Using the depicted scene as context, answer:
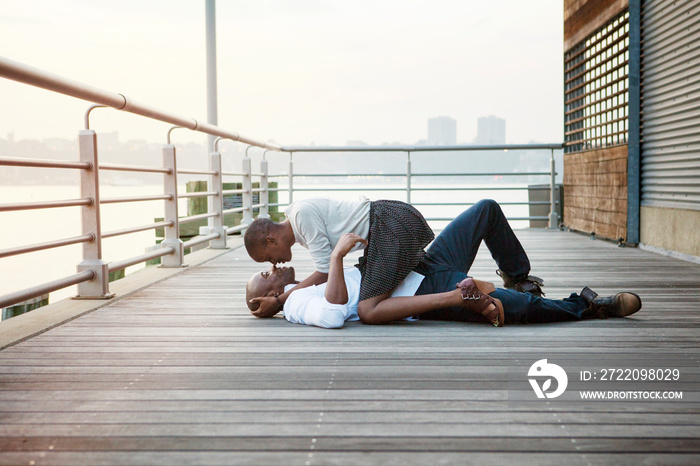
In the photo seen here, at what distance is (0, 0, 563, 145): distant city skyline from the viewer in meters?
18.6

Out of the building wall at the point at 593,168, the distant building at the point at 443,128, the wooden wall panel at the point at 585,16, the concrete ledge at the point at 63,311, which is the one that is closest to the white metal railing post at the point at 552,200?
the building wall at the point at 593,168

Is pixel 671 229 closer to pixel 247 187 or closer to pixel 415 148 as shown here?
pixel 415 148

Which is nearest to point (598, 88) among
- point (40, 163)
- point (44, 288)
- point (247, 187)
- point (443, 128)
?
point (247, 187)

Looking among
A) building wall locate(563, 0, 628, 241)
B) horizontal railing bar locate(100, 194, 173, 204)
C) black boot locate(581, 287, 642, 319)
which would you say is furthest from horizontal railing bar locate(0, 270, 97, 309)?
building wall locate(563, 0, 628, 241)

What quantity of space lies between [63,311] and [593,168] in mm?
4937

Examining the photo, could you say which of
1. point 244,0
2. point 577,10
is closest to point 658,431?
point 577,10

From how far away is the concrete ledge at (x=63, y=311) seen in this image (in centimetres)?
236

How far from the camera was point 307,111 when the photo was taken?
77.0 feet

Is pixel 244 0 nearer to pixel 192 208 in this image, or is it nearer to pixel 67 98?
pixel 192 208

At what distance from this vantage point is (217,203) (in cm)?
517

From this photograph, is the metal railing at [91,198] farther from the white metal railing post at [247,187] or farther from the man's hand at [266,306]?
the white metal railing post at [247,187]

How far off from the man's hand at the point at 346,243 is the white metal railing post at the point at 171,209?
74.8 inches

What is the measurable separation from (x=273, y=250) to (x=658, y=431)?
1.50 metres

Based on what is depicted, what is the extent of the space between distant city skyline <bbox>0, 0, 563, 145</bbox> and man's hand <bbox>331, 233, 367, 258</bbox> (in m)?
14.7
